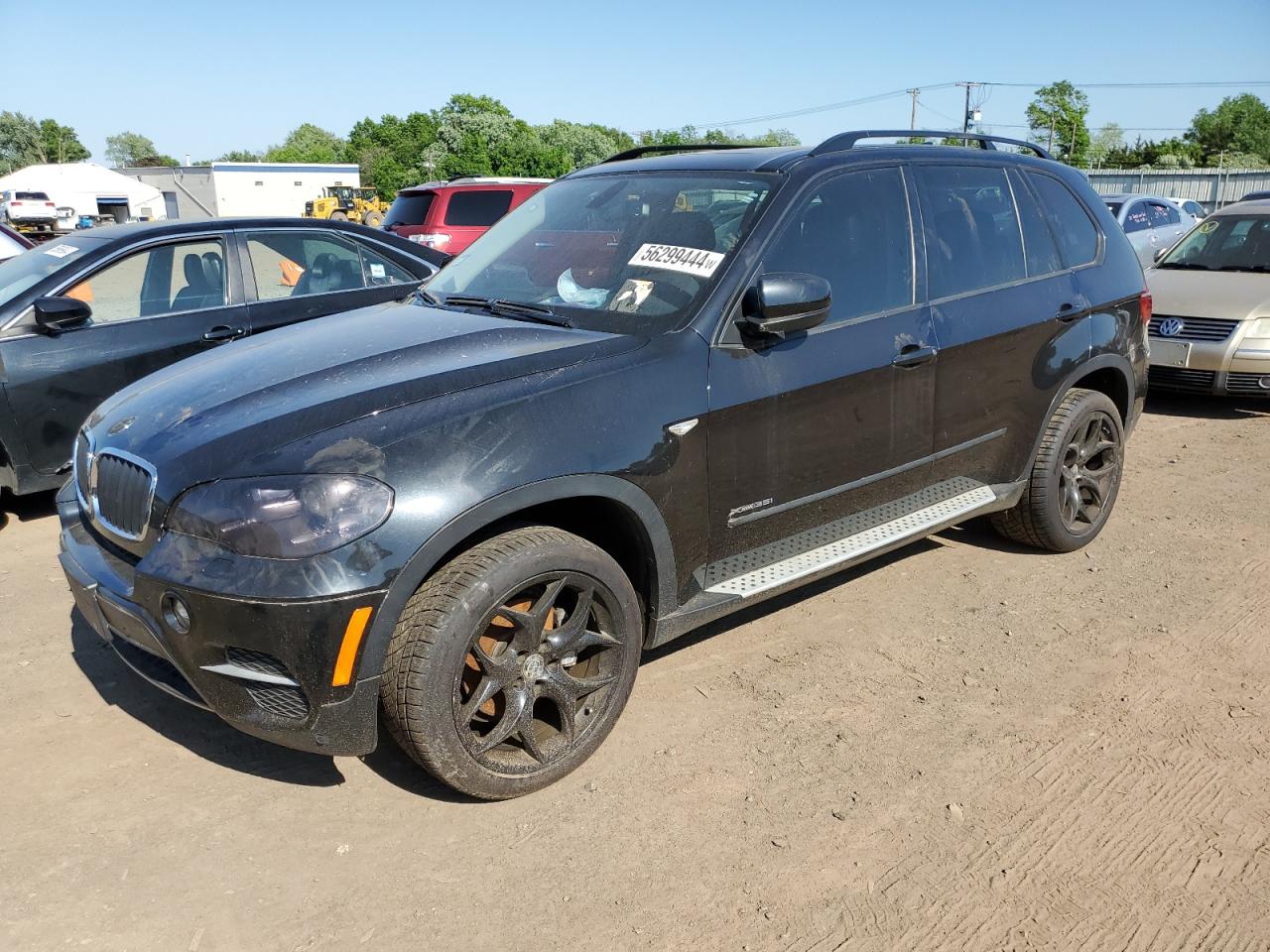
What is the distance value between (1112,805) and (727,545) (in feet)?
4.59

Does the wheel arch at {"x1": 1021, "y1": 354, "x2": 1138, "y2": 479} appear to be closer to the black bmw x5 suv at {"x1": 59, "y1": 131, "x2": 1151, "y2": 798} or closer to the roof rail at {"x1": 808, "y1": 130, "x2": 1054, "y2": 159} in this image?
the black bmw x5 suv at {"x1": 59, "y1": 131, "x2": 1151, "y2": 798}

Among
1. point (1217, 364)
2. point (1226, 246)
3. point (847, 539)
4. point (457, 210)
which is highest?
point (457, 210)

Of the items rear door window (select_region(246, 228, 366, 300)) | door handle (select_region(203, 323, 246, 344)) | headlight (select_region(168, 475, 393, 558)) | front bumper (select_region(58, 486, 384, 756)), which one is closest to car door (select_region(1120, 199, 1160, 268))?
rear door window (select_region(246, 228, 366, 300))

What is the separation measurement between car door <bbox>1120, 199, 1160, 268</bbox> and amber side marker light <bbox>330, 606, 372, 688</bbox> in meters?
14.7

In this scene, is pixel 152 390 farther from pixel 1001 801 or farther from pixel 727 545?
pixel 1001 801

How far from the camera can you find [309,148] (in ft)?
419

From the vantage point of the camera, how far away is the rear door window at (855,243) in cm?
358

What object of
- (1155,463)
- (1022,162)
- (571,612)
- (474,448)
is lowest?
(1155,463)

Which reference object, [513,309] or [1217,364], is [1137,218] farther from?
[513,309]

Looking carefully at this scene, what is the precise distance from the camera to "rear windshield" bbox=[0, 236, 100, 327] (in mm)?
5457

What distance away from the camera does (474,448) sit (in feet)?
8.92

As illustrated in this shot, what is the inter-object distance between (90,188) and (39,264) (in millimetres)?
73465

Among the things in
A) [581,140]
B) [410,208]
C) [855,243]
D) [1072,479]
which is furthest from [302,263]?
[581,140]

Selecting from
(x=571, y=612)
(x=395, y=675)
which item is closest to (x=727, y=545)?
(x=571, y=612)
